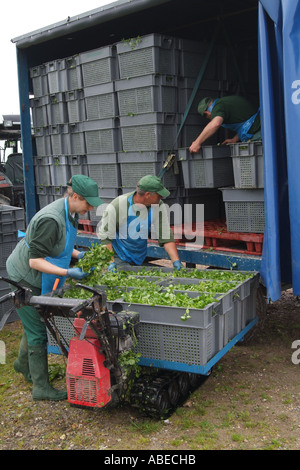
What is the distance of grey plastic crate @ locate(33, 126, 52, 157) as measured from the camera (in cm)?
741

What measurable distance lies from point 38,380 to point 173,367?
1.39 m

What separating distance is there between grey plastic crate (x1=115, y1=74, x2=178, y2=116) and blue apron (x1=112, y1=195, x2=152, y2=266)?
1.22m

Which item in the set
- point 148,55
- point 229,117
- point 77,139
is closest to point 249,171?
point 229,117

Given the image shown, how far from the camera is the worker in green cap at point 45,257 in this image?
13.6ft

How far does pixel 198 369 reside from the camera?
12.1ft

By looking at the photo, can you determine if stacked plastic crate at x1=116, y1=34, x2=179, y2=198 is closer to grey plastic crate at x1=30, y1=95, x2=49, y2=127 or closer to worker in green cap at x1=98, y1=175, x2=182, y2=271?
worker in green cap at x1=98, y1=175, x2=182, y2=271

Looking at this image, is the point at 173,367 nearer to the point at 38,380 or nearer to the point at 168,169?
the point at 38,380

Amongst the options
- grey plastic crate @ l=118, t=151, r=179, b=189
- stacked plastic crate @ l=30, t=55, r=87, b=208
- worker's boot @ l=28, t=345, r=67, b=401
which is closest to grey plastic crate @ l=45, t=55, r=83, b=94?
stacked plastic crate @ l=30, t=55, r=87, b=208

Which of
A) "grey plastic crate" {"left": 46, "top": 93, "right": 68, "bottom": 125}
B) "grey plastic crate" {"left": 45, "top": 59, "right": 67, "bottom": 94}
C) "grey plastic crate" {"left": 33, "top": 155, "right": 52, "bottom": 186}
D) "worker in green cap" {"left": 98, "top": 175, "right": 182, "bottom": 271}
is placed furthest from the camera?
"grey plastic crate" {"left": 33, "top": 155, "right": 52, "bottom": 186}

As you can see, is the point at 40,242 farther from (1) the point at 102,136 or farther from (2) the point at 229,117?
(2) the point at 229,117

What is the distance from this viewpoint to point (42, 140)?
7.51m

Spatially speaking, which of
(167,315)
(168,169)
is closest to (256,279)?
(167,315)

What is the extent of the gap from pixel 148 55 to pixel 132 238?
2109mm

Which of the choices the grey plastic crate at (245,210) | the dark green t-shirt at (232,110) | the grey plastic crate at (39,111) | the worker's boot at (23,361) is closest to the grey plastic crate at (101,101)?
the grey plastic crate at (39,111)
